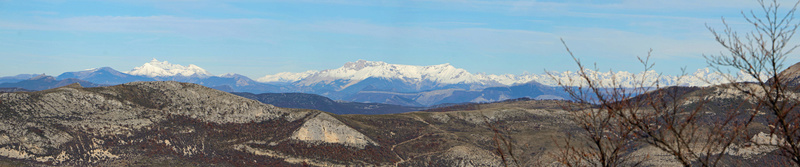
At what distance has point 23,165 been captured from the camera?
156 meters

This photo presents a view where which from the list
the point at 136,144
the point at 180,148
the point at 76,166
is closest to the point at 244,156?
the point at 180,148

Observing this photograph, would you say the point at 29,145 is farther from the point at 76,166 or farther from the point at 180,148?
the point at 180,148

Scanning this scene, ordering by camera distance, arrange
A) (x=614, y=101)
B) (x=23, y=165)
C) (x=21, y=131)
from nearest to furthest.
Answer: (x=614, y=101) < (x=23, y=165) < (x=21, y=131)

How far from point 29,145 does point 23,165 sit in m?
11.0

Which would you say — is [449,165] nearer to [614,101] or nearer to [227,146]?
[227,146]

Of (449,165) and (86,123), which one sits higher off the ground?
(86,123)

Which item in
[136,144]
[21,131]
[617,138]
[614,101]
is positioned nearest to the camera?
[614,101]

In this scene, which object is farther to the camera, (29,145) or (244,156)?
(244,156)

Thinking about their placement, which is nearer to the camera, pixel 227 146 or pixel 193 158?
pixel 193 158

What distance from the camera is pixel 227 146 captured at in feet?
647

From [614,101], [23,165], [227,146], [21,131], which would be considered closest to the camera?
[614,101]

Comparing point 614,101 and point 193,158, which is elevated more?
point 614,101

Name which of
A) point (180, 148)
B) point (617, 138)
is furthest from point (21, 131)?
point (617, 138)

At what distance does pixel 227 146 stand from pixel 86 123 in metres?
46.1
